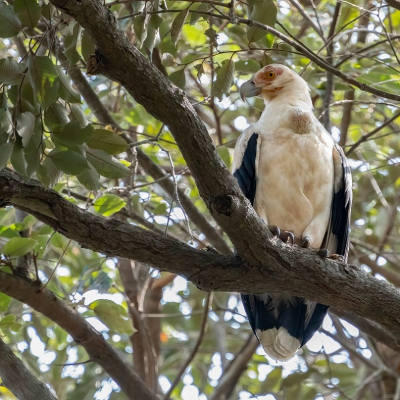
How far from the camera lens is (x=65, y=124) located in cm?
267

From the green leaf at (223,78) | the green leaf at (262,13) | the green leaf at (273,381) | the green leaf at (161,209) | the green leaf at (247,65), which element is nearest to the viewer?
the green leaf at (262,13)

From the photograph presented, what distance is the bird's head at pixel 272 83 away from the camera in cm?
469

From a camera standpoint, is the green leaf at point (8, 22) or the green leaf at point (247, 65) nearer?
the green leaf at point (8, 22)

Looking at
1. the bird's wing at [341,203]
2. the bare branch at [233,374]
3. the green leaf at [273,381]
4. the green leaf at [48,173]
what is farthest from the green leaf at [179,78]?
the green leaf at [273,381]

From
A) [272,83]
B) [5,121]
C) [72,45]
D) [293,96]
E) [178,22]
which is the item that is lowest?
[5,121]

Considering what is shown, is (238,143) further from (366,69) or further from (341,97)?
(341,97)

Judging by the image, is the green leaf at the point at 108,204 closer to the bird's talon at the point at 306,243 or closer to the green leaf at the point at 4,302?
the green leaf at the point at 4,302

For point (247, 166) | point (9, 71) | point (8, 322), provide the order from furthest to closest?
point (247, 166) → point (8, 322) → point (9, 71)

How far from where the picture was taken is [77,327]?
404 centimetres

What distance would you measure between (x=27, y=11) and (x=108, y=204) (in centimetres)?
137

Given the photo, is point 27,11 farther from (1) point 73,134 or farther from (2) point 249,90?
(2) point 249,90

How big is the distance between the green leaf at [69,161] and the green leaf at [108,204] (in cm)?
109

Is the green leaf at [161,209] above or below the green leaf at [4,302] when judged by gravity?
above

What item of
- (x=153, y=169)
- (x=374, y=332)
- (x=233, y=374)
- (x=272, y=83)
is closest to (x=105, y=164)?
(x=153, y=169)
